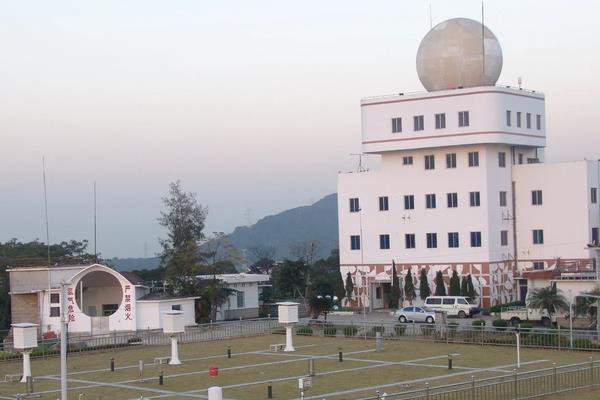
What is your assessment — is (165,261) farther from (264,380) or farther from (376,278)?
(264,380)

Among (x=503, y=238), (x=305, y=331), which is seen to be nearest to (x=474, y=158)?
(x=503, y=238)

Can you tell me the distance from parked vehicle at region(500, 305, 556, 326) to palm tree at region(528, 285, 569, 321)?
1.14 m

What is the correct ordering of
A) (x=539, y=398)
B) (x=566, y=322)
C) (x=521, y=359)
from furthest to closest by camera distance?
(x=566, y=322)
(x=521, y=359)
(x=539, y=398)

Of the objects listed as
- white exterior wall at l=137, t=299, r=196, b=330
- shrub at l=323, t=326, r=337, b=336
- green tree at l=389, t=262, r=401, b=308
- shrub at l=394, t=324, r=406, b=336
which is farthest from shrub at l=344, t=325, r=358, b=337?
green tree at l=389, t=262, r=401, b=308

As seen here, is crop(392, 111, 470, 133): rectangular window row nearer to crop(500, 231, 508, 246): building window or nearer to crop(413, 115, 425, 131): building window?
crop(413, 115, 425, 131): building window

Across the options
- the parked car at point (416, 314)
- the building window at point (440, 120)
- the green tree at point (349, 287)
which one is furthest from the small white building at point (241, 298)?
the building window at point (440, 120)

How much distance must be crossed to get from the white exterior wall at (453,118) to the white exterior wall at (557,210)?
2.61 metres

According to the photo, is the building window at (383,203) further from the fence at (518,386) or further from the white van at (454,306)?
the fence at (518,386)

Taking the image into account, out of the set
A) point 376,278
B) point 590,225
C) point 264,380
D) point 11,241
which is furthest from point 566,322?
point 11,241

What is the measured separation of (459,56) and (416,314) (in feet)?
52.3

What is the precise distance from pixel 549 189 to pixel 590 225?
327 cm

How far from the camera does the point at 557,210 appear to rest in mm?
64875

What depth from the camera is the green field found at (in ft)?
105

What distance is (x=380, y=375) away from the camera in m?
34.6
